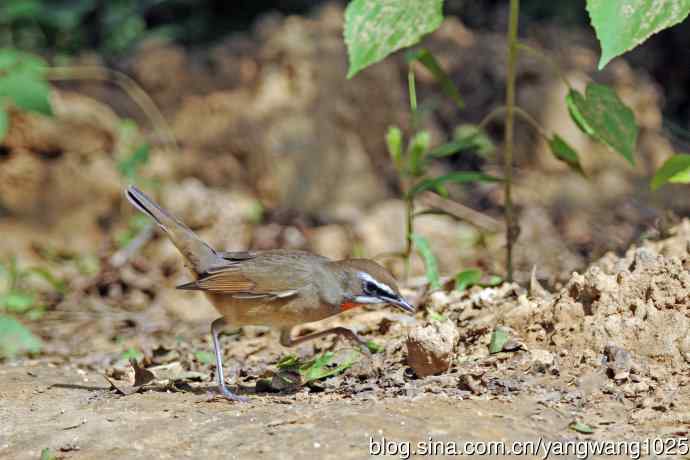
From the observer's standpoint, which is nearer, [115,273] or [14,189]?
[115,273]

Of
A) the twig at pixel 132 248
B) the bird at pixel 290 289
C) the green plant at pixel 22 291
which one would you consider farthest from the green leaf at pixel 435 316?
the twig at pixel 132 248

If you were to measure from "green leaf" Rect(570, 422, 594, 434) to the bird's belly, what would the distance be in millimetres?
1520

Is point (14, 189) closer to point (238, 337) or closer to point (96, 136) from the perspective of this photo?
point (96, 136)

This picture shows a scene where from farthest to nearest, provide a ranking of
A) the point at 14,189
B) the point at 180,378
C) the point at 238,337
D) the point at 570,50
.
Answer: the point at 570,50
the point at 14,189
the point at 238,337
the point at 180,378

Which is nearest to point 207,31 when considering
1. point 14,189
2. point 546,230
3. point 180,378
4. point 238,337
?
point 14,189

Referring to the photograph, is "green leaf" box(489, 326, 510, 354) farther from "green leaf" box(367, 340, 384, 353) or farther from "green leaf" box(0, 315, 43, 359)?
"green leaf" box(0, 315, 43, 359)

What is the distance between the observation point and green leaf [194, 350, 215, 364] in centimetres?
530

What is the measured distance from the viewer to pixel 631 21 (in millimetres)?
3852

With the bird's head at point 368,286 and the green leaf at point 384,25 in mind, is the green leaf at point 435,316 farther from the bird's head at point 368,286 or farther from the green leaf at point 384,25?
the green leaf at point 384,25

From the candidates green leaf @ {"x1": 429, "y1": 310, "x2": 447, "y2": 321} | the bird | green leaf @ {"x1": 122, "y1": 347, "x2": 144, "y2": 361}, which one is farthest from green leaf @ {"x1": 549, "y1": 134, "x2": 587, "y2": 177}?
green leaf @ {"x1": 122, "y1": 347, "x2": 144, "y2": 361}

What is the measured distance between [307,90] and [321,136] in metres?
0.43

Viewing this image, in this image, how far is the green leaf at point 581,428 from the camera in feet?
11.5

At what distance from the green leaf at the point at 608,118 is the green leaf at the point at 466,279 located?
1.10 meters

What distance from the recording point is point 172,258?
7652mm
